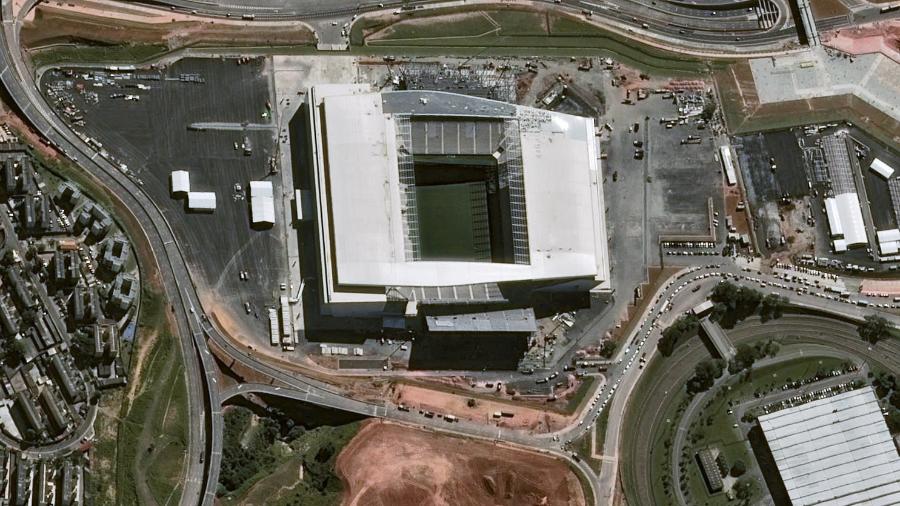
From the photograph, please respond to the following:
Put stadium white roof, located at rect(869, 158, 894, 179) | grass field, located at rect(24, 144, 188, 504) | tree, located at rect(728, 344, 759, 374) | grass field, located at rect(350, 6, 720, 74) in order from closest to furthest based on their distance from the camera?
grass field, located at rect(24, 144, 188, 504) < grass field, located at rect(350, 6, 720, 74) < tree, located at rect(728, 344, 759, 374) < stadium white roof, located at rect(869, 158, 894, 179)

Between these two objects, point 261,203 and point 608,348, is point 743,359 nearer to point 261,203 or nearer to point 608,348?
point 608,348

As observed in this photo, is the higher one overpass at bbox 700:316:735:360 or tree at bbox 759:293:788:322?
tree at bbox 759:293:788:322

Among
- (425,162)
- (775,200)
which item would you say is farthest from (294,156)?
(775,200)

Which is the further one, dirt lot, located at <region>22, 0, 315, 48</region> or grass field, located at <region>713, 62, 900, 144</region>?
grass field, located at <region>713, 62, 900, 144</region>

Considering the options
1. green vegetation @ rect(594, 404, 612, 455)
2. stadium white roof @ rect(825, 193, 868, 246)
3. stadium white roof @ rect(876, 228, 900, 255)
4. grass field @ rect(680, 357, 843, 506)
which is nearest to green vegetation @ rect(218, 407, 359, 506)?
green vegetation @ rect(594, 404, 612, 455)

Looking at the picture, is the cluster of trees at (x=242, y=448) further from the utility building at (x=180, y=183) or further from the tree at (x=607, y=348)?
the tree at (x=607, y=348)

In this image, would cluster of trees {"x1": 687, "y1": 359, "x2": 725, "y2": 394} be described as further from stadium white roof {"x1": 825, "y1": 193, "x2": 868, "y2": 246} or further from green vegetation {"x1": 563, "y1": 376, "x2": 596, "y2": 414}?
stadium white roof {"x1": 825, "y1": 193, "x2": 868, "y2": 246}
